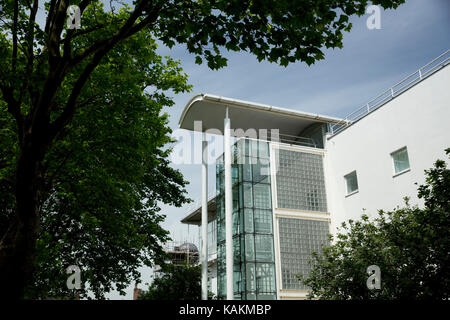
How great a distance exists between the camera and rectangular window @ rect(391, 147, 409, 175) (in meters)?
21.1

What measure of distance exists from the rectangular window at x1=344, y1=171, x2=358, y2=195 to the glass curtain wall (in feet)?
15.7

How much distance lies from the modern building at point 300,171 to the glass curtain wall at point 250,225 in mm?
57

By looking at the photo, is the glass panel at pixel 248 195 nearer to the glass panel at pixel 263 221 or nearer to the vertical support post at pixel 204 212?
the glass panel at pixel 263 221

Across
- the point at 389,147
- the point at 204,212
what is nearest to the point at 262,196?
the point at 204,212

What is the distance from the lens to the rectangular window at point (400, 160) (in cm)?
2108

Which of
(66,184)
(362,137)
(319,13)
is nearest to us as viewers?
(319,13)

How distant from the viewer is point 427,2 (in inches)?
523

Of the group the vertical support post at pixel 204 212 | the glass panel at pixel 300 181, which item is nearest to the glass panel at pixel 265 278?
the glass panel at pixel 300 181

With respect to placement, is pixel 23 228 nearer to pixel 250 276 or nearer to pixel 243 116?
pixel 250 276

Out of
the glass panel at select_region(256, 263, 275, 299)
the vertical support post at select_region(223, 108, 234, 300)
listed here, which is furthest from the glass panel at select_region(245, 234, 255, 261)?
the vertical support post at select_region(223, 108, 234, 300)
